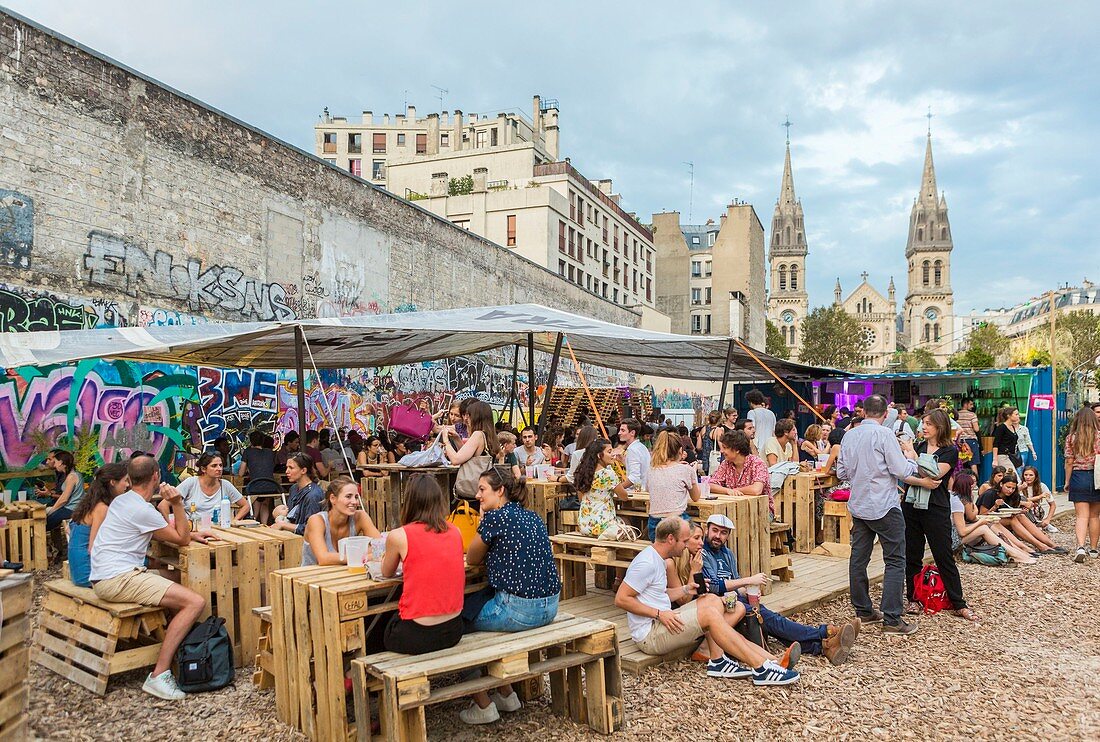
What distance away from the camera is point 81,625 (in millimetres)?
4645

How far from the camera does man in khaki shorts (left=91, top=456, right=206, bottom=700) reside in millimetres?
4488

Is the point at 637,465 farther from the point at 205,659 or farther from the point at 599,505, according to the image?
the point at 205,659

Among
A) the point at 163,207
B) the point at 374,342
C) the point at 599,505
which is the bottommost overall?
the point at 599,505

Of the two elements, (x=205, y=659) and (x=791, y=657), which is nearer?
(x=205, y=659)

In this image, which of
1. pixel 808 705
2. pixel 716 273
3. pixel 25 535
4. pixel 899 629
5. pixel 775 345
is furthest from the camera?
pixel 775 345

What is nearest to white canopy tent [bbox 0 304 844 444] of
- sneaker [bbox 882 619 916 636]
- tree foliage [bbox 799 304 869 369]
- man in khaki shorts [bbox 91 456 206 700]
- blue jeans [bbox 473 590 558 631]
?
man in khaki shorts [bbox 91 456 206 700]

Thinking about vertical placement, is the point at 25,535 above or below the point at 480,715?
above

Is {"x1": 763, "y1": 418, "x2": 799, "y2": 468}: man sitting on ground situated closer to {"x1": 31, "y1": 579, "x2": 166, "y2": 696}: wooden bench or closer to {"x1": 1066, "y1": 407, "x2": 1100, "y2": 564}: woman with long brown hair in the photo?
{"x1": 1066, "y1": 407, "x2": 1100, "y2": 564}: woman with long brown hair

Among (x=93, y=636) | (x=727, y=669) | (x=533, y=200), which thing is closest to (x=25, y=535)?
(x=93, y=636)

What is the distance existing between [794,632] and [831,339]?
49216mm

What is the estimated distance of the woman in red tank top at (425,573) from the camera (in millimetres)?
3619

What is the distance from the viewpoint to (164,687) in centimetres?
434

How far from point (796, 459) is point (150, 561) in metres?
6.86

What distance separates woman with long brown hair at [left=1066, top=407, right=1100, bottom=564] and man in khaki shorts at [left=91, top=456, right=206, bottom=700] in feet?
27.5
